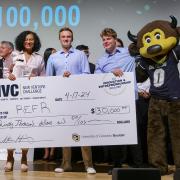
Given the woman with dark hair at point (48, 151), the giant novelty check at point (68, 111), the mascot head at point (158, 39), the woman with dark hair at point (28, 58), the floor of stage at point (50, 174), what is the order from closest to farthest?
the floor of stage at point (50, 174), the mascot head at point (158, 39), the giant novelty check at point (68, 111), the woman with dark hair at point (28, 58), the woman with dark hair at point (48, 151)

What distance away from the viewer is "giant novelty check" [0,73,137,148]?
11.8 ft

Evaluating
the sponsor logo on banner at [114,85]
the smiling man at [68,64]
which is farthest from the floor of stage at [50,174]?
the sponsor logo on banner at [114,85]

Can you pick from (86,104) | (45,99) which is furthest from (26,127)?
(86,104)

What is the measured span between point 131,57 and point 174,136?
0.98 metres

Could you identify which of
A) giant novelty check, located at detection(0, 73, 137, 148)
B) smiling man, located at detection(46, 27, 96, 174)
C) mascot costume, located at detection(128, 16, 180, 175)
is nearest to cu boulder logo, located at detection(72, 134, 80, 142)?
giant novelty check, located at detection(0, 73, 137, 148)

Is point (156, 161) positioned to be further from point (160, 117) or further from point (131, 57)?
point (131, 57)

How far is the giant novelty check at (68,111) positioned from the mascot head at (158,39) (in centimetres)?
29

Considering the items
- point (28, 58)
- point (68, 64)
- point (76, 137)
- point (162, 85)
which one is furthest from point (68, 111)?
point (162, 85)

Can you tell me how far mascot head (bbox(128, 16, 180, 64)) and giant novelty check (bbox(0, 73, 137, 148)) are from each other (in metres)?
0.29

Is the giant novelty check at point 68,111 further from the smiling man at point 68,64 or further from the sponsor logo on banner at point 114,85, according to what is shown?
the smiling man at point 68,64

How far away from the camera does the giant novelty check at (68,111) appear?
11.8 ft

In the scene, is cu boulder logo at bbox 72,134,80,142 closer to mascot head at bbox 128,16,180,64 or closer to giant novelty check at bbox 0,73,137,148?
giant novelty check at bbox 0,73,137,148

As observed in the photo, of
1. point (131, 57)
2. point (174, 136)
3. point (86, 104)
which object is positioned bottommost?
point (174, 136)

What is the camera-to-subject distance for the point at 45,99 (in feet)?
12.2
